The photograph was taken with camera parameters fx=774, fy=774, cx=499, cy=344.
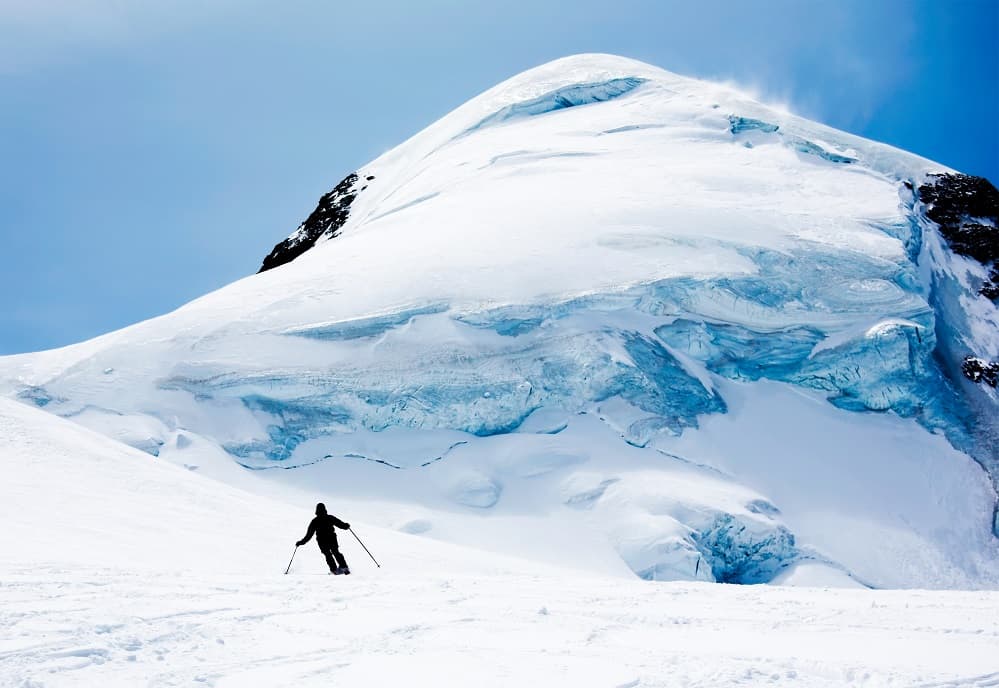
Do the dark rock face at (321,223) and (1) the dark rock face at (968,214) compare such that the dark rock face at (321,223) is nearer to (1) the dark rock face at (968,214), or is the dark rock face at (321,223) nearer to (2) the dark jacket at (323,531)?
(1) the dark rock face at (968,214)

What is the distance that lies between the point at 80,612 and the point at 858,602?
6.72 metres

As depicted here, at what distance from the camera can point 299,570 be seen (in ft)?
36.1

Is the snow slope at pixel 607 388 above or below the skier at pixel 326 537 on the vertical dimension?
above

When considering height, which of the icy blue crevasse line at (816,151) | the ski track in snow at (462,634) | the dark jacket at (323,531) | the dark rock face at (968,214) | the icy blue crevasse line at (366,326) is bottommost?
the ski track in snow at (462,634)

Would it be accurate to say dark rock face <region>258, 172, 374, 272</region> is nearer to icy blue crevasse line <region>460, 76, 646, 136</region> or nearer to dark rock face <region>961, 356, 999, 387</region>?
icy blue crevasse line <region>460, 76, 646, 136</region>

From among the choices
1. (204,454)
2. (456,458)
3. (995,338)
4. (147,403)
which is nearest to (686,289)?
(456,458)

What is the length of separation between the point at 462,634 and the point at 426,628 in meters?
0.32

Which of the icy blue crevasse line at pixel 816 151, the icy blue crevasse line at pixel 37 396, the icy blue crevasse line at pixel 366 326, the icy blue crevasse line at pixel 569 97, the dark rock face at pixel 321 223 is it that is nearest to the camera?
the icy blue crevasse line at pixel 37 396

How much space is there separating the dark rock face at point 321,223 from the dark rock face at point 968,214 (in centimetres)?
2951

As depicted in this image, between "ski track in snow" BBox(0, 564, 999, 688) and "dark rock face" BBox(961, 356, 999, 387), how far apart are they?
58.0 ft

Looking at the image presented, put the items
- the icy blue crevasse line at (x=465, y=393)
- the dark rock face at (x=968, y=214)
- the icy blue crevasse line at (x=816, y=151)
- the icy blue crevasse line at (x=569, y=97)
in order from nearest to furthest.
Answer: the icy blue crevasse line at (x=465, y=393), the dark rock face at (x=968, y=214), the icy blue crevasse line at (x=816, y=151), the icy blue crevasse line at (x=569, y=97)

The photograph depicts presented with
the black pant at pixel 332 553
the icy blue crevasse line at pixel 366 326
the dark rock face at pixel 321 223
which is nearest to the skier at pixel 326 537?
the black pant at pixel 332 553

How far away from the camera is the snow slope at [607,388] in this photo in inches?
664

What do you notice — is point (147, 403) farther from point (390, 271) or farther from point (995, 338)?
point (995, 338)
